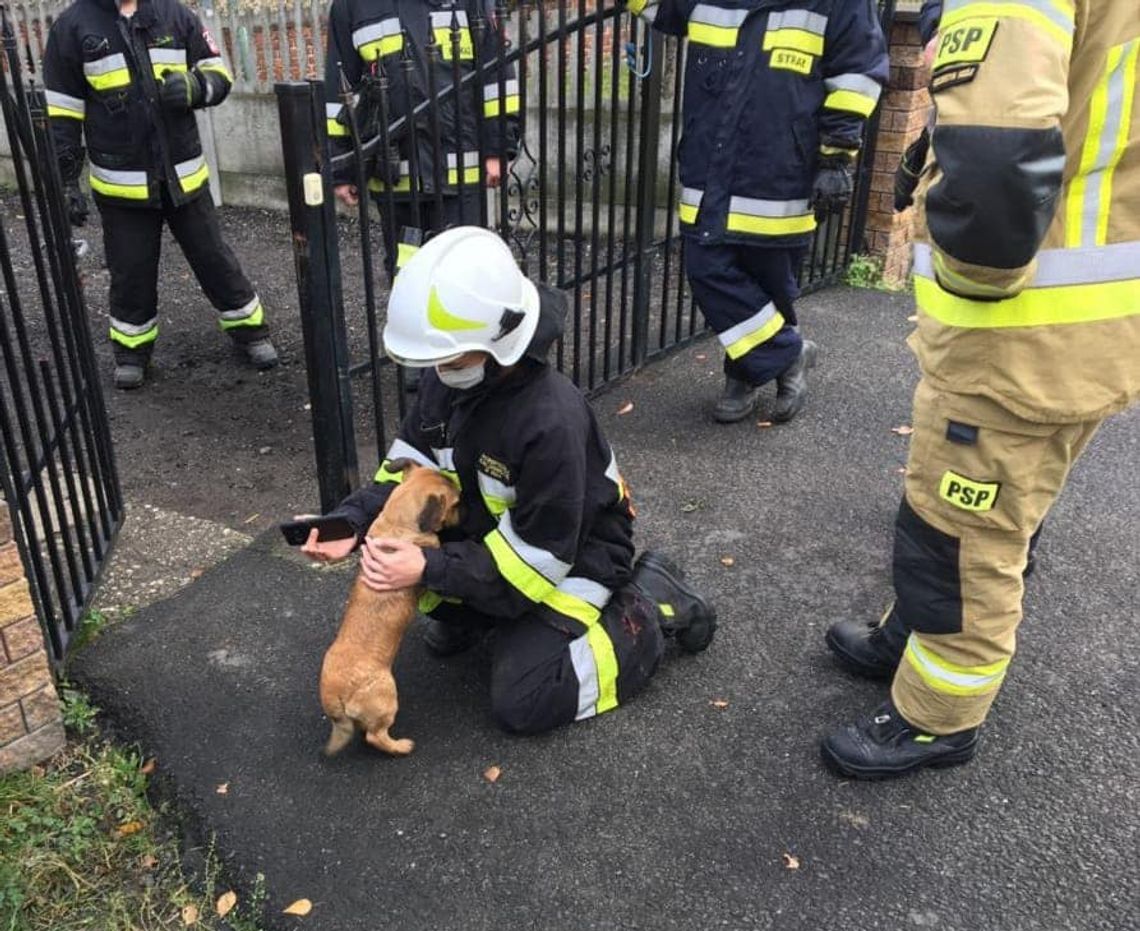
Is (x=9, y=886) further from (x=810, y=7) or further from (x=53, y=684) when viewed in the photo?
(x=810, y=7)

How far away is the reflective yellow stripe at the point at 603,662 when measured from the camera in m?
2.73

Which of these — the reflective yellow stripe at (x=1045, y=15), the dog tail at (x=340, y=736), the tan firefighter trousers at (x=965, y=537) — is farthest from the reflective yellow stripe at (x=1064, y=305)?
the dog tail at (x=340, y=736)

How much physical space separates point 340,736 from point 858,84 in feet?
10.1

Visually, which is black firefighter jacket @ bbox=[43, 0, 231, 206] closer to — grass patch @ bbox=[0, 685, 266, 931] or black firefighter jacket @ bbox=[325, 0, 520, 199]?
black firefighter jacket @ bbox=[325, 0, 520, 199]

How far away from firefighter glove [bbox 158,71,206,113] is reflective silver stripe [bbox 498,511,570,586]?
11.4 feet

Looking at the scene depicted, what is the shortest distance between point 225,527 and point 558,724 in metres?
1.84

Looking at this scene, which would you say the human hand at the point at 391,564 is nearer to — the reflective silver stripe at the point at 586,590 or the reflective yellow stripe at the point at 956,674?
the reflective silver stripe at the point at 586,590

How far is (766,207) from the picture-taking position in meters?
4.18

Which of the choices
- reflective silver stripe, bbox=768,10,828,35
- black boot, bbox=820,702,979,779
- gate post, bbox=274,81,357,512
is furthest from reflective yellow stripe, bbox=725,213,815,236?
black boot, bbox=820,702,979,779

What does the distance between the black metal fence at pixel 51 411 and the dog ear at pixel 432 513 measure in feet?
3.43

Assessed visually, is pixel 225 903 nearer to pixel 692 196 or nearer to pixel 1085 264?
pixel 1085 264

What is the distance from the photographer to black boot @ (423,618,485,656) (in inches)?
119

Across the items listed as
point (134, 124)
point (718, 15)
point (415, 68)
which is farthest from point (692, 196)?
point (134, 124)

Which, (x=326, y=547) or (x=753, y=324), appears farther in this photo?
(x=753, y=324)
